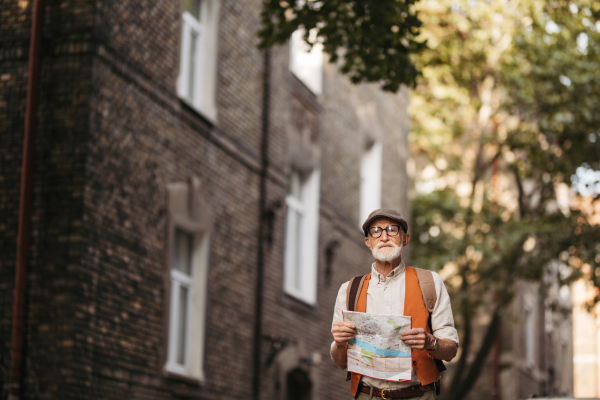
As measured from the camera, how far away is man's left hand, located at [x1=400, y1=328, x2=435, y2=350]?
469 cm

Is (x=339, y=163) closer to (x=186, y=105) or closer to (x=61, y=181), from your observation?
(x=186, y=105)

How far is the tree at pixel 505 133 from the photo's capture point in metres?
20.5

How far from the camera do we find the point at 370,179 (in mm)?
21000

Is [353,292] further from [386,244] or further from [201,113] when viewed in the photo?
[201,113]

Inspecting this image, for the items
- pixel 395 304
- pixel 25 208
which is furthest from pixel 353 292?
pixel 25 208

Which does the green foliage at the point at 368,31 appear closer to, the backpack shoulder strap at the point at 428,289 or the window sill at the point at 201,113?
the window sill at the point at 201,113

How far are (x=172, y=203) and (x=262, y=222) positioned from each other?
9.94 ft

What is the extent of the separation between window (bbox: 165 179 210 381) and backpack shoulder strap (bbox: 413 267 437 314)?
7.55 meters

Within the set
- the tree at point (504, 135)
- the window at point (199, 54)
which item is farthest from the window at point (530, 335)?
the window at point (199, 54)

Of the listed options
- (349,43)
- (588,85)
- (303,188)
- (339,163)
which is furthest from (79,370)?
(588,85)

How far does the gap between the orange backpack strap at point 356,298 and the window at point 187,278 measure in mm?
7383

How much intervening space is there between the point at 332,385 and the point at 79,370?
354 inches

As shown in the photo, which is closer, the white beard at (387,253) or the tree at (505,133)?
the white beard at (387,253)

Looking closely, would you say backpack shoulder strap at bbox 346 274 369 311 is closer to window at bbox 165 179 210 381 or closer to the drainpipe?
window at bbox 165 179 210 381
